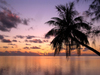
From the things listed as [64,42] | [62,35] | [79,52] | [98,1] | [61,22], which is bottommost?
[79,52]

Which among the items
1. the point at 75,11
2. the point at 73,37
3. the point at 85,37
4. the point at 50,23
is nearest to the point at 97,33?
the point at 85,37

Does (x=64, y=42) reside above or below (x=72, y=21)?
below

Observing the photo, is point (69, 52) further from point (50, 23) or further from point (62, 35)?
point (50, 23)

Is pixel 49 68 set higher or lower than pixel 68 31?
lower

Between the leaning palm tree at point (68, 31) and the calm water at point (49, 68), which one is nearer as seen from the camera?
the leaning palm tree at point (68, 31)

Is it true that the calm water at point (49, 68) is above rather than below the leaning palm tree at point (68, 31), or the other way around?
below

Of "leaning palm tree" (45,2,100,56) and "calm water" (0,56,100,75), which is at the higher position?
"leaning palm tree" (45,2,100,56)

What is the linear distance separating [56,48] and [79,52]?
5.38ft

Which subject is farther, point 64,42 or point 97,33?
point 64,42

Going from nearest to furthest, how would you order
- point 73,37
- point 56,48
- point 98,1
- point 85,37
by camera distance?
1. point 98,1
2. point 85,37
3. point 73,37
4. point 56,48

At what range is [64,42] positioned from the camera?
7.92 m

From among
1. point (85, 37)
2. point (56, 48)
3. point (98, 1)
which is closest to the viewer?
point (98, 1)

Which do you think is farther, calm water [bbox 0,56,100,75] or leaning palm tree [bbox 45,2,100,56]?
calm water [bbox 0,56,100,75]

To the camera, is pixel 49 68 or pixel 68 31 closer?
pixel 68 31
